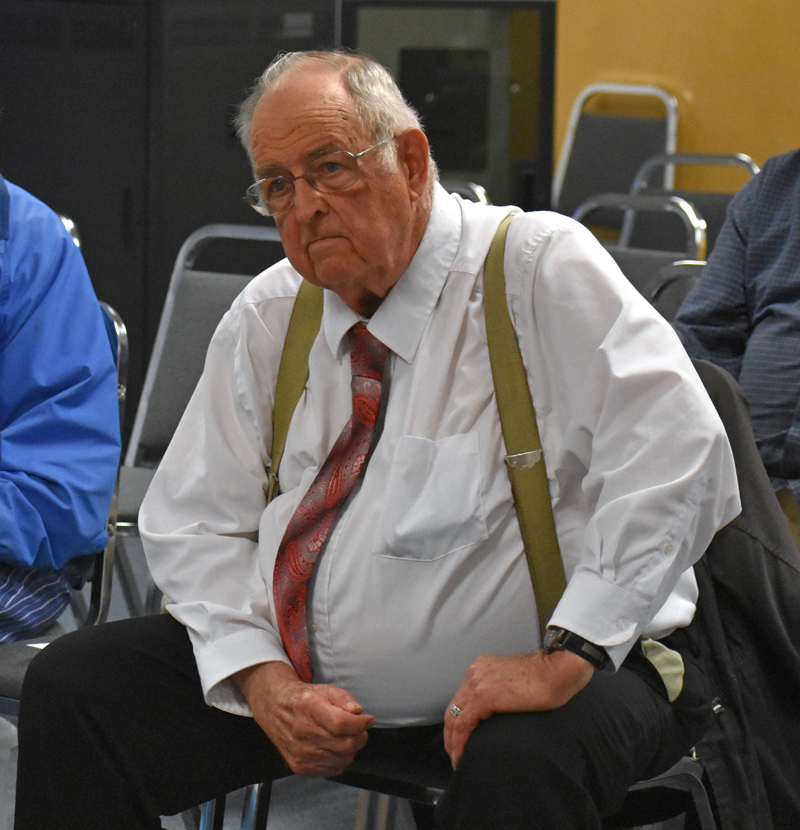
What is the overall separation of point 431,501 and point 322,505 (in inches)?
6.5

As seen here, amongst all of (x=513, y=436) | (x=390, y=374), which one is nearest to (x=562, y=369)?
(x=513, y=436)

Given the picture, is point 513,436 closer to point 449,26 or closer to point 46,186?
point 46,186

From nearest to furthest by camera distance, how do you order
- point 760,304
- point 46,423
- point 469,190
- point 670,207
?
point 46,423
point 760,304
point 670,207
point 469,190

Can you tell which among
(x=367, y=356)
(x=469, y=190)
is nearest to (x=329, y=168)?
(x=367, y=356)

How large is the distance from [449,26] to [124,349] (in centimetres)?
505

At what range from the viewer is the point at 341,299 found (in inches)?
61.6

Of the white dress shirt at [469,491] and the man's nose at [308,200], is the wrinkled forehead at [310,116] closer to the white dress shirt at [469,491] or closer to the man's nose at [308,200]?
the man's nose at [308,200]

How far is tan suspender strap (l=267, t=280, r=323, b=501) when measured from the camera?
1574mm

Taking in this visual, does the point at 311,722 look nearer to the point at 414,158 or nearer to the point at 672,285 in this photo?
the point at 414,158

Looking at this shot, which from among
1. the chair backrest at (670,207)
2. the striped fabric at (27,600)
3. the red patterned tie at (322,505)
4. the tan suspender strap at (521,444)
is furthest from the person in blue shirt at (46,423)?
the chair backrest at (670,207)

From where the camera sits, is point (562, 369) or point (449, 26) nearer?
point (562, 369)

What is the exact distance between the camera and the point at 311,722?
1.37m

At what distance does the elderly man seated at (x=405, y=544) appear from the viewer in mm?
1307

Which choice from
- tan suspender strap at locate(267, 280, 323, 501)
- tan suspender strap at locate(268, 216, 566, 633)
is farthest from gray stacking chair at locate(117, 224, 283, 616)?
tan suspender strap at locate(268, 216, 566, 633)
